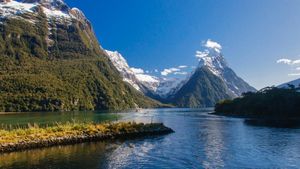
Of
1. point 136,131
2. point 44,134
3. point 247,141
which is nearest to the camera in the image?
point 44,134

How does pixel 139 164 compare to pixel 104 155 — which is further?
pixel 104 155

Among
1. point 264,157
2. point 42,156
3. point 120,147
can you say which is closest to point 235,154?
point 264,157

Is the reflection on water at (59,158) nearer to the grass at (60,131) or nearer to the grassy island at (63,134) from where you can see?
the grassy island at (63,134)

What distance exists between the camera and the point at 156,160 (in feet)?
175

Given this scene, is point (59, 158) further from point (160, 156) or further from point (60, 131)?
point (60, 131)

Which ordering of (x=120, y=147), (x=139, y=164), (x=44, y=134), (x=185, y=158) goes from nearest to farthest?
(x=139, y=164) → (x=185, y=158) → (x=120, y=147) → (x=44, y=134)

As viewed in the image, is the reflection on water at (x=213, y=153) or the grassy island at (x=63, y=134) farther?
the grassy island at (x=63, y=134)

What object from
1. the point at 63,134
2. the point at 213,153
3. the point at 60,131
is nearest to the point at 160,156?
the point at 213,153

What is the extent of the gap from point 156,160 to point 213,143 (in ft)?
86.3

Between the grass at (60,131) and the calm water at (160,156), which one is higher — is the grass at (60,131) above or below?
above

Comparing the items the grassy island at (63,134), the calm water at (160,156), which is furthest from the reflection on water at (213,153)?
the grassy island at (63,134)

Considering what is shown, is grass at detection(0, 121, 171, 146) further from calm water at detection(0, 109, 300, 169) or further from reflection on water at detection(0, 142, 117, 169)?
calm water at detection(0, 109, 300, 169)

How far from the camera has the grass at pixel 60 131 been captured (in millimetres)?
67625

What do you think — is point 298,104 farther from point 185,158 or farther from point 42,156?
point 42,156
